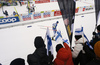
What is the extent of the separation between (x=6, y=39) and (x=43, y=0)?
1273cm

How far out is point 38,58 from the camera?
1618 mm

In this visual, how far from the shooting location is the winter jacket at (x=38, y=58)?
5.15 feet

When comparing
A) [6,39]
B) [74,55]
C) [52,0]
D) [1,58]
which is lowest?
[1,58]

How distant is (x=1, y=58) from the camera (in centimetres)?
336

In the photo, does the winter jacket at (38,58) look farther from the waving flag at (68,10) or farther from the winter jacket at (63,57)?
the waving flag at (68,10)

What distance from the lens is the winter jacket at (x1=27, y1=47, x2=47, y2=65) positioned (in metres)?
1.57

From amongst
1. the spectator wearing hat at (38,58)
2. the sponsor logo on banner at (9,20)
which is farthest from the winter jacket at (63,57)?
the sponsor logo on banner at (9,20)

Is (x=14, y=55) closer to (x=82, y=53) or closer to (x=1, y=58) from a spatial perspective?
(x=1, y=58)

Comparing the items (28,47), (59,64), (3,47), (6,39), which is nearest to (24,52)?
(28,47)

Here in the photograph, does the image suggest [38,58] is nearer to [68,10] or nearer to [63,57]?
[63,57]

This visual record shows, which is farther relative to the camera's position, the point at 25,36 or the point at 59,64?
the point at 25,36

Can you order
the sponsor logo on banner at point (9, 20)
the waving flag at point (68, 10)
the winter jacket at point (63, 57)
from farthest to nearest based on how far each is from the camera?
the sponsor logo on banner at point (9, 20), the waving flag at point (68, 10), the winter jacket at point (63, 57)

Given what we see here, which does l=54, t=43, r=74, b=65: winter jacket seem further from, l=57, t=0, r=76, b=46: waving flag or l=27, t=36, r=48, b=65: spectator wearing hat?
l=57, t=0, r=76, b=46: waving flag

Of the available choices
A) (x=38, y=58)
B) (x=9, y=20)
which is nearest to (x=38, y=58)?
(x=38, y=58)
